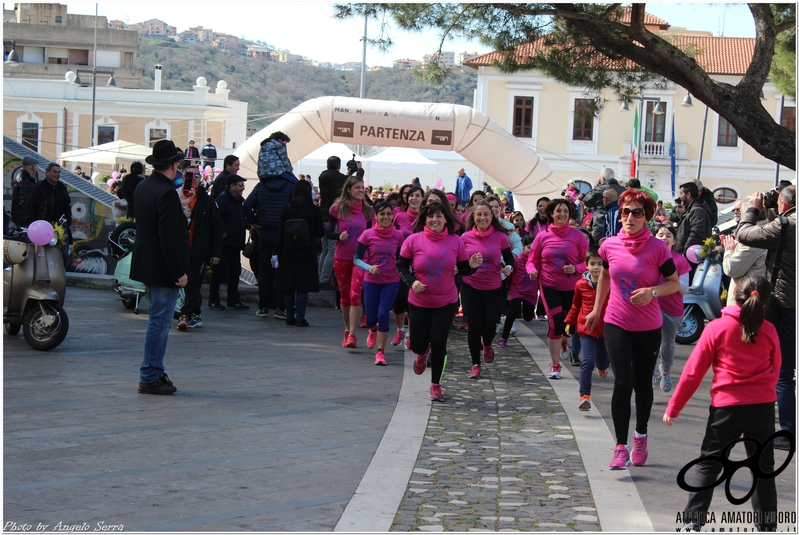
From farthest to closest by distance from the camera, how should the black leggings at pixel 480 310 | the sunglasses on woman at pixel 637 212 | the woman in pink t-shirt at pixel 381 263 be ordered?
1. the woman in pink t-shirt at pixel 381 263
2. the black leggings at pixel 480 310
3. the sunglasses on woman at pixel 637 212

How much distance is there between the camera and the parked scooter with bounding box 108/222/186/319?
466 inches

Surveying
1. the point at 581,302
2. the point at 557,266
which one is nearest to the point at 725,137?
the point at 557,266

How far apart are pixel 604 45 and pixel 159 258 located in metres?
6.53

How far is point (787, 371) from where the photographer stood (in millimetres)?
7133

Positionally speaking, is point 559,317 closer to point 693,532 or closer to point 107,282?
point 693,532

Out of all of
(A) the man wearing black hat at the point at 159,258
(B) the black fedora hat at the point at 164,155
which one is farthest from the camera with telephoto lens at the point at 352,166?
(A) the man wearing black hat at the point at 159,258

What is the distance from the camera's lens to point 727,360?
5.16m

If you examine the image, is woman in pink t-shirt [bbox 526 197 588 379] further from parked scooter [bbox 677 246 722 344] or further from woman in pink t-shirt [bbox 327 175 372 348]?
parked scooter [bbox 677 246 722 344]

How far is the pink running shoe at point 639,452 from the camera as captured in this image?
20.9 feet

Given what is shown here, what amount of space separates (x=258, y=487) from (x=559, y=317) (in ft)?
15.5

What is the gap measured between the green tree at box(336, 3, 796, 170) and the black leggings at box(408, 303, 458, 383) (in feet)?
14.7

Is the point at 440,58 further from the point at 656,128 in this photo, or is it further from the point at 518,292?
the point at 656,128

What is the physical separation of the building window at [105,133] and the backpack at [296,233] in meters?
45.0

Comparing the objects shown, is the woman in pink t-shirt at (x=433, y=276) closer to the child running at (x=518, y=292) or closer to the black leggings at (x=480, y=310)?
the black leggings at (x=480, y=310)
